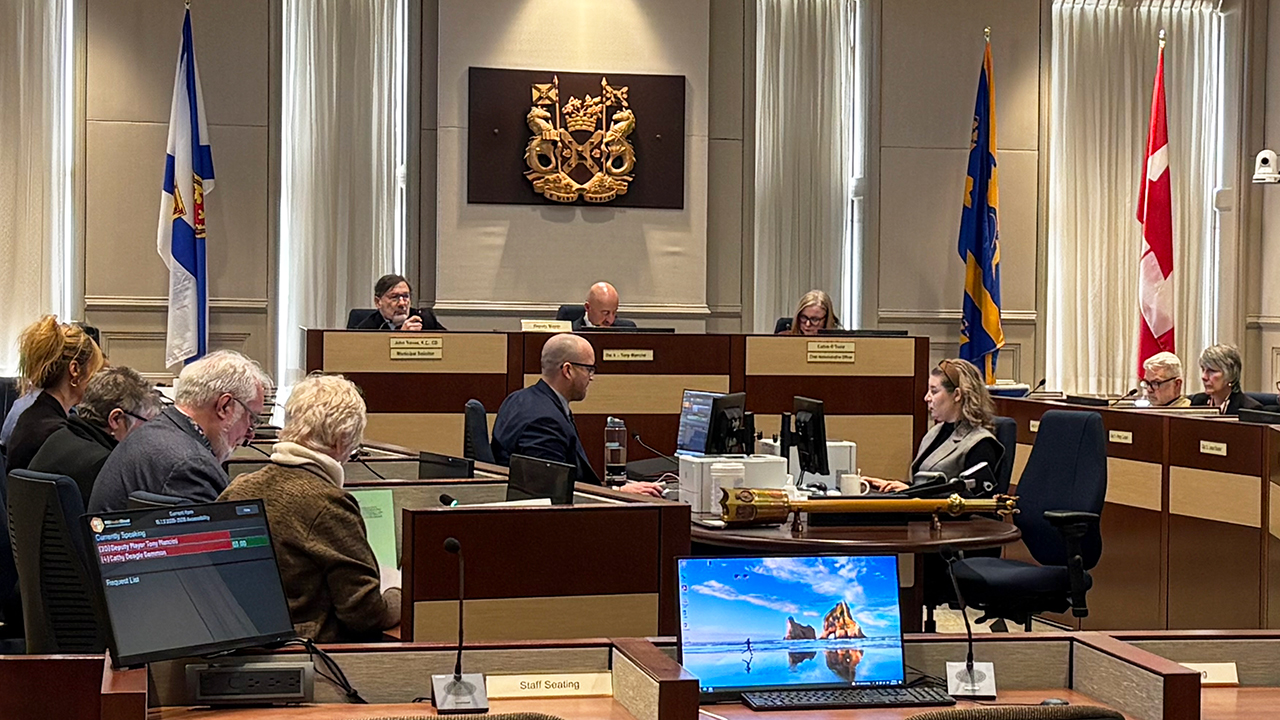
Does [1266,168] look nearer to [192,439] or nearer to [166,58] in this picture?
[166,58]

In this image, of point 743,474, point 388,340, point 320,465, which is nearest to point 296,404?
point 320,465

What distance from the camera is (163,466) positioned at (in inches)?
138

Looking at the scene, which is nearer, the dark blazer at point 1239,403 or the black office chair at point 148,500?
the black office chair at point 148,500

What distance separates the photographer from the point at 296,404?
3.28 m

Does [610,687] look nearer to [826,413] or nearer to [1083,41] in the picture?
[826,413]

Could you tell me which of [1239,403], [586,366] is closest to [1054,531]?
[586,366]

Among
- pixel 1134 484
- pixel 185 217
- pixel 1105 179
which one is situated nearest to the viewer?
pixel 1134 484

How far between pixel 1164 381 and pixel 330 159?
5.18 meters

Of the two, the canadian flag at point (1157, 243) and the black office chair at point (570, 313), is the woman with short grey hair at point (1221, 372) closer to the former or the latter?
the canadian flag at point (1157, 243)

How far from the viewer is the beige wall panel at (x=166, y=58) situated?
8797 mm

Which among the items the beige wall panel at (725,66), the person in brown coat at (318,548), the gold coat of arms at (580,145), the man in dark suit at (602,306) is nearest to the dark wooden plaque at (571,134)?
the gold coat of arms at (580,145)

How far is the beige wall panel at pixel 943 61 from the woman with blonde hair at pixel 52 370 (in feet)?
20.6

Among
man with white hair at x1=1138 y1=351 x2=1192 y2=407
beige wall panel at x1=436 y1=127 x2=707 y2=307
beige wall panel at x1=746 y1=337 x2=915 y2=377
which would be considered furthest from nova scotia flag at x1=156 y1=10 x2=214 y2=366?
man with white hair at x1=1138 y1=351 x2=1192 y2=407

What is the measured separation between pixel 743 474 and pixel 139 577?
93.0 inches
